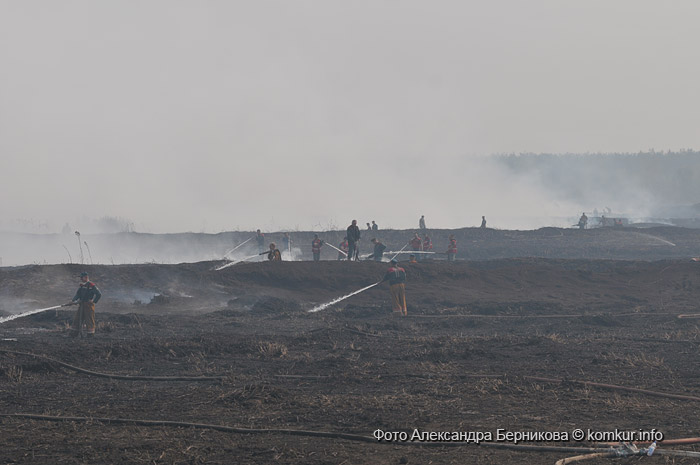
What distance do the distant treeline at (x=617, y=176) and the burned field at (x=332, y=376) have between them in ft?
312

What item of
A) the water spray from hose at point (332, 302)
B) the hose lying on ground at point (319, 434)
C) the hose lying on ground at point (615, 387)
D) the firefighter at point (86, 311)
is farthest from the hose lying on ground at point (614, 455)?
the water spray from hose at point (332, 302)

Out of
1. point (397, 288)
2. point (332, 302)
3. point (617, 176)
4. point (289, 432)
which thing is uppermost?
point (617, 176)

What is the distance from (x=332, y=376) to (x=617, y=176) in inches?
5111

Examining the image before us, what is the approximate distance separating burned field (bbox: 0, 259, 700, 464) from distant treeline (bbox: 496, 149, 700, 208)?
95.0 meters

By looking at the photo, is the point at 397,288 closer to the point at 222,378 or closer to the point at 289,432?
the point at 222,378

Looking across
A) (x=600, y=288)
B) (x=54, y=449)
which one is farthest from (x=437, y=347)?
(x=600, y=288)

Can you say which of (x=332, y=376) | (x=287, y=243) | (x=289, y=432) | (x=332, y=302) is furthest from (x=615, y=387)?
(x=287, y=243)

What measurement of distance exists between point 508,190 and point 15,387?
101 meters

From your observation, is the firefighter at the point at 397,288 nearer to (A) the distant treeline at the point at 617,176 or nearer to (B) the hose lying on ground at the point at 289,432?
(B) the hose lying on ground at the point at 289,432

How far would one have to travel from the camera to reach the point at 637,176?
138125 millimetres

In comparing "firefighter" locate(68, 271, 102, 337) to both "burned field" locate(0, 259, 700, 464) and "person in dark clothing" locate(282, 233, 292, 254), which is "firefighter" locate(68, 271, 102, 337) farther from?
"person in dark clothing" locate(282, 233, 292, 254)

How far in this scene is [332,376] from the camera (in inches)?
514

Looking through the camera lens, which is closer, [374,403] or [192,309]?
[374,403]

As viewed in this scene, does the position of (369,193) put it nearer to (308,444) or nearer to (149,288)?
(149,288)
